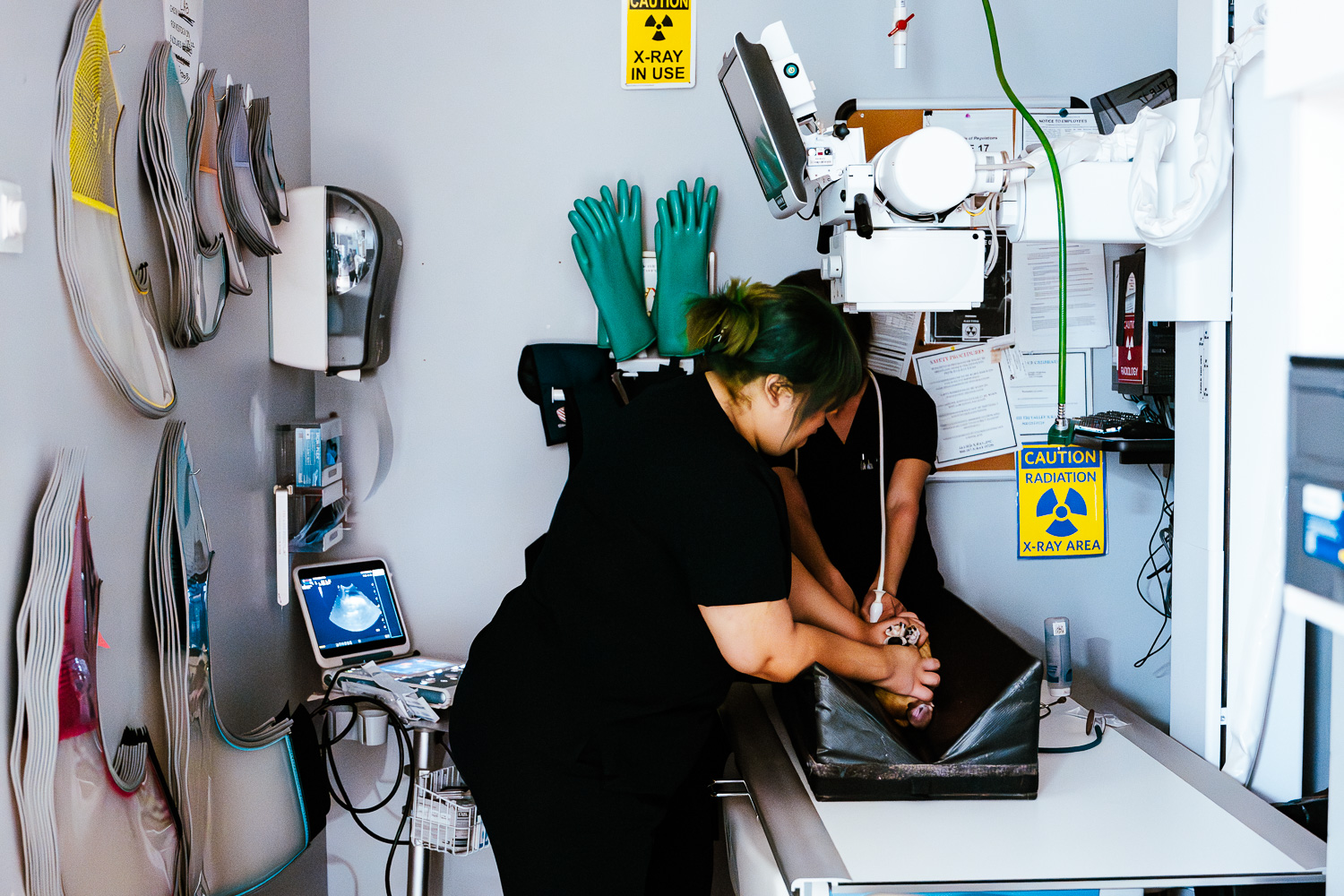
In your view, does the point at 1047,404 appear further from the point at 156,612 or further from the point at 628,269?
the point at 156,612

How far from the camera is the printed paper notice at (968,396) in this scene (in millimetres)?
2490

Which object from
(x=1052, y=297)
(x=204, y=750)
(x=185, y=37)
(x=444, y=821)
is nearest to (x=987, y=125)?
(x=1052, y=297)

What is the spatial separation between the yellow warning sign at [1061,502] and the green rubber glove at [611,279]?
1024mm

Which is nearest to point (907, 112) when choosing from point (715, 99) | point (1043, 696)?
point (715, 99)

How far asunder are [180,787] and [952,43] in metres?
2.30

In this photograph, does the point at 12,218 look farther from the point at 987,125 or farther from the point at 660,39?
the point at 987,125

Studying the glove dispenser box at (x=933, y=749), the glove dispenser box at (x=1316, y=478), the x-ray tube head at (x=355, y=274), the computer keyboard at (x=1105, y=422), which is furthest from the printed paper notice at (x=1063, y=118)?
the glove dispenser box at (x=1316, y=478)

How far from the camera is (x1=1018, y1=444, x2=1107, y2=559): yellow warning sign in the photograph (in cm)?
250

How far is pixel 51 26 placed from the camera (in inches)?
51.3

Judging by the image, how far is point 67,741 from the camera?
1.30 metres

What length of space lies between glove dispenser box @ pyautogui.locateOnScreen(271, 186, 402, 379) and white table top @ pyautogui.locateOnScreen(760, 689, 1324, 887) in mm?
1425

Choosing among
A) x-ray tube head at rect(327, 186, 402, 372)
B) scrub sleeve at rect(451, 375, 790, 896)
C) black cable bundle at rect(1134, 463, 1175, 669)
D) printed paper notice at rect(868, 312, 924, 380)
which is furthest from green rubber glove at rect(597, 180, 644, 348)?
black cable bundle at rect(1134, 463, 1175, 669)

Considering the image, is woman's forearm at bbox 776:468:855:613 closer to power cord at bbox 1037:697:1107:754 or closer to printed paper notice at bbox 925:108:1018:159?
power cord at bbox 1037:697:1107:754

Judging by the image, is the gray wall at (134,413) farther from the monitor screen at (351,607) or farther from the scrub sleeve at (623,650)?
the scrub sleeve at (623,650)
